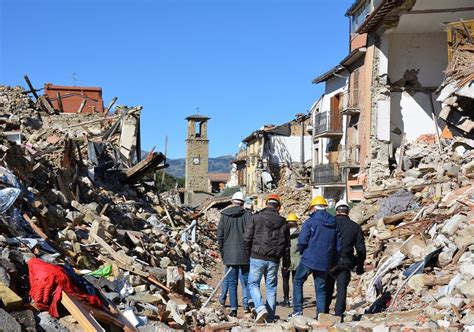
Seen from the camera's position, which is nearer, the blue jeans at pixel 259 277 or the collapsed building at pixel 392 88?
the blue jeans at pixel 259 277

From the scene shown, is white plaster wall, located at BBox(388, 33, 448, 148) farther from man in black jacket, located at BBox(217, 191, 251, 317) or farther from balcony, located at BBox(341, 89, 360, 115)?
man in black jacket, located at BBox(217, 191, 251, 317)

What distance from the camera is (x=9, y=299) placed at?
6016 mm

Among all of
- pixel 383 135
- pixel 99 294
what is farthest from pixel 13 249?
pixel 383 135

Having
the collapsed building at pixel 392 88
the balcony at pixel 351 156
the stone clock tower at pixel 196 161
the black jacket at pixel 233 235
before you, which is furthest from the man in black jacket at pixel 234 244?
the stone clock tower at pixel 196 161

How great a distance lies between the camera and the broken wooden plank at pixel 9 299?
235 inches

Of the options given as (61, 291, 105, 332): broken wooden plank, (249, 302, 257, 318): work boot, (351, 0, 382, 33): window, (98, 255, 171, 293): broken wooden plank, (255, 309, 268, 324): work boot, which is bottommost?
(249, 302, 257, 318): work boot

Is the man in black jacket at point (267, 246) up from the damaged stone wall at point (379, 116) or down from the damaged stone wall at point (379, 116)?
down

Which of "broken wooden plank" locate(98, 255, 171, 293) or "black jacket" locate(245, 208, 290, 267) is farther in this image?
"broken wooden plank" locate(98, 255, 171, 293)

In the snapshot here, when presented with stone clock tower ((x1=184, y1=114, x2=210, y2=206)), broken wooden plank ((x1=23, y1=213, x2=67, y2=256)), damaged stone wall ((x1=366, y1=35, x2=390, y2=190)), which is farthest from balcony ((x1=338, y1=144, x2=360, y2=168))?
stone clock tower ((x1=184, y1=114, x2=210, y2=206))

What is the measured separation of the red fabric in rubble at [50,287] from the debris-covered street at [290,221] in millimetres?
18

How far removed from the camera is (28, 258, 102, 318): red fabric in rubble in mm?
6535

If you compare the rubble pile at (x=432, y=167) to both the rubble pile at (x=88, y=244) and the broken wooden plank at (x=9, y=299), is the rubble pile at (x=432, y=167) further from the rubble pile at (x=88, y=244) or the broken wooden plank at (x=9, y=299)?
the broken wooden plank at (x=9, y=299)

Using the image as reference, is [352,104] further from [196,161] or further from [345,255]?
[196,161]

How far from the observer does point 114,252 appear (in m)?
11.3
